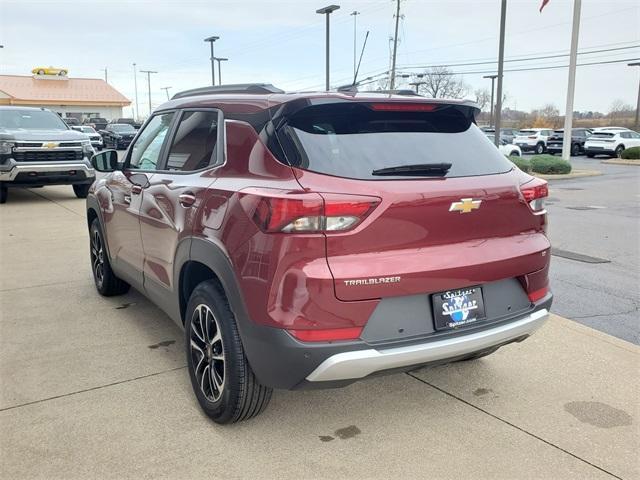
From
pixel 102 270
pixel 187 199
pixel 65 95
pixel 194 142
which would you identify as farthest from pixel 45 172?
pixel 65 95

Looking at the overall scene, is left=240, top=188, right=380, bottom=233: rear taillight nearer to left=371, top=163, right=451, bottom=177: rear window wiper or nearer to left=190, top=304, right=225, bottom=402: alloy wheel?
left=371, top=163, right=451, bottom=177: rear window wiper

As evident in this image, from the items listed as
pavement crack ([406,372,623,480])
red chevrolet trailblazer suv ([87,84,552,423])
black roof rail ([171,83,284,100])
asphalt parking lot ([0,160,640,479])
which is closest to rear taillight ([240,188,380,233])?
red chevrolet trailblazer suv ([87,84,552,423])

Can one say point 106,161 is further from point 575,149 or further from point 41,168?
point 575,149

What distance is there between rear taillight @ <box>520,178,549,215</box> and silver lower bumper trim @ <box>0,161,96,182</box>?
10.7 m

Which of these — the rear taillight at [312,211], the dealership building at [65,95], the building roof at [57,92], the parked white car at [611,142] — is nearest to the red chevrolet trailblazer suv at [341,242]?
the rear taillight at [312,211]

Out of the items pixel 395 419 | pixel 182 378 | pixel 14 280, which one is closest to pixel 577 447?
pixel 395 419

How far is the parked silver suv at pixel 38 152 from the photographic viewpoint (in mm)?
11336

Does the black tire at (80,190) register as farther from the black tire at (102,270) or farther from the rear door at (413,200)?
the rear door at (413,200)

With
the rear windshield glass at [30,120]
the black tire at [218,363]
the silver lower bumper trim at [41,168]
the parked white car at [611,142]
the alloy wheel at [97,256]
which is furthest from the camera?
the parked white car at [611,142]

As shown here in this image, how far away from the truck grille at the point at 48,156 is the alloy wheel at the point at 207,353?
9849 mm

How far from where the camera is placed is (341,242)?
100 inches

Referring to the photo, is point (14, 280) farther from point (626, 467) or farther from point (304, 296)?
point (626, 467)

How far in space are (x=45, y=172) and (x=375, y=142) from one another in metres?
10.6

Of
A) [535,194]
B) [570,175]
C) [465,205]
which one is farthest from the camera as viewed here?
[570,175]
